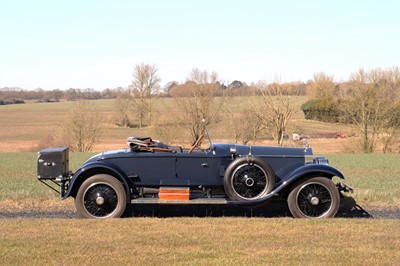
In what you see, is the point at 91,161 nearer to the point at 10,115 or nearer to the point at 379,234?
the point at 379,234

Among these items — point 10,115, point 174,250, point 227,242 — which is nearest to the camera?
point 174,250

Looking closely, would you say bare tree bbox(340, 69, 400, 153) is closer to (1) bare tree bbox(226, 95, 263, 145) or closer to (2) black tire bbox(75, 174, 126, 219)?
(1) bare tree bbox(226, 95, 263, 145)

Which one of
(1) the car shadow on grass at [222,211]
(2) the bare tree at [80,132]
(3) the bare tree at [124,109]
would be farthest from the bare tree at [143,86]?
(1) the car shadow on grass at [222,211]

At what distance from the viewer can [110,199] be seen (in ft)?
27.0

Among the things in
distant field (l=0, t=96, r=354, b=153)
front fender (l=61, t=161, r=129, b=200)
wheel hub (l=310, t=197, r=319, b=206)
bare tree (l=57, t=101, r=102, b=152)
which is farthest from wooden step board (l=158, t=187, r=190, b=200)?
bare tree (l=57, t=101, r=102, b=152)

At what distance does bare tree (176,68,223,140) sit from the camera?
126ft

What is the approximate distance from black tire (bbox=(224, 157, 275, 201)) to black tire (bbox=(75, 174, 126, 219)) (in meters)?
1.56

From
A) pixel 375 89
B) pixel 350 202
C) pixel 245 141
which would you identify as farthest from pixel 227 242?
pixel 375 89

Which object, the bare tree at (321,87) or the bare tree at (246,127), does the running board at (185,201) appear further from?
the bare tree at (321,87)

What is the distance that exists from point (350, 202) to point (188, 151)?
3.18 meters

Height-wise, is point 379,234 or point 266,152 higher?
point 266,152

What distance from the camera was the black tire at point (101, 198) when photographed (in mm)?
8172

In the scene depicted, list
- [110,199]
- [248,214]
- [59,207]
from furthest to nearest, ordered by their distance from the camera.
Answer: [59,207] < [248,214] < [110,199]

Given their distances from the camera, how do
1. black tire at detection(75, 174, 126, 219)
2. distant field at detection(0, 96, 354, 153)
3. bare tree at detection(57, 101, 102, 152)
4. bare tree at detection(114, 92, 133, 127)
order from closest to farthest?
1. black tire at detection(75, 174, 126, 219)
2. distant field at detection(0, 96, 354, 153)
3. bare tree at detection(57, 101, 102, 152)
4. bare tree at detection(114, 92, 133, 127)
